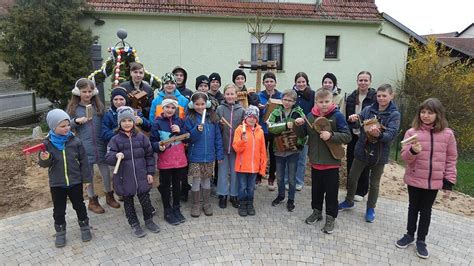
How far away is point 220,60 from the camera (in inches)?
531

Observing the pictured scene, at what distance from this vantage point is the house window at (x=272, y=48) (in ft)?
45.5

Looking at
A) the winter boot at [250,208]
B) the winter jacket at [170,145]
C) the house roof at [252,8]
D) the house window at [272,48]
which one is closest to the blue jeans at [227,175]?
the winter boot at [250,208]

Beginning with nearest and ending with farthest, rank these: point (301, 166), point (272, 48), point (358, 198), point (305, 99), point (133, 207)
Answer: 1. point (133, 207)
2. point (305, 99)
3. point (358, 198)
4. point (301, 166)
5. point (272, 48)

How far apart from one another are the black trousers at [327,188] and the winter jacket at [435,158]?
866 mm

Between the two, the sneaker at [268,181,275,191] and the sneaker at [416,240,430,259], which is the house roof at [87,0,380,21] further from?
the sneaker at [416,240,430,259]

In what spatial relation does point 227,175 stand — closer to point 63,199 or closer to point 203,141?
point 203,141

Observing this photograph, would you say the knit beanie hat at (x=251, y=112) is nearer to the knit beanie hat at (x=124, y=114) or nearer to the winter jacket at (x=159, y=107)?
the winter jacket at (x=159, y=107)

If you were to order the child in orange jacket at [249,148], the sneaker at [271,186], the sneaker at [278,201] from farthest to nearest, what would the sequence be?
the sneaker at [271,186], the sneaker at [278,201], the child in orange jacket at [249,148]

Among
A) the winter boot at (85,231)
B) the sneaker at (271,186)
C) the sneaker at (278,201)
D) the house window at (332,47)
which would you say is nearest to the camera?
the winter boot at (85,231)

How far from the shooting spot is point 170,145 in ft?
13.8

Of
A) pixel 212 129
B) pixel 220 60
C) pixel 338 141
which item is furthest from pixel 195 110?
pixel 220 60

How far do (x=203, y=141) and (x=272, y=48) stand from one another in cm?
1050

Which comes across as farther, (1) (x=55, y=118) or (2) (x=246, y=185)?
(2) (x=246, y=185)

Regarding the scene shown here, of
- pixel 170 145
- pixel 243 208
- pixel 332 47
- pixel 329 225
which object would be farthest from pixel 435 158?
pixel 332 47
